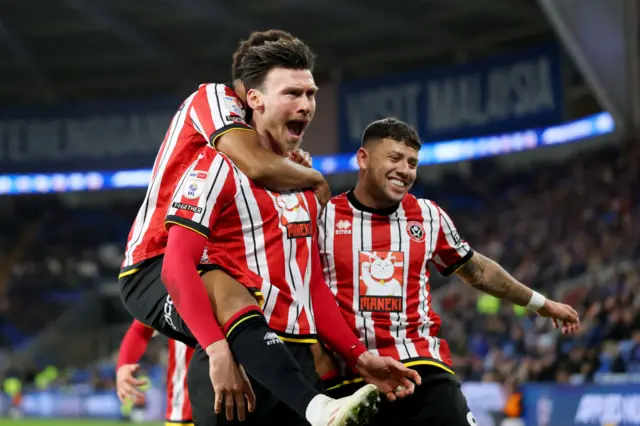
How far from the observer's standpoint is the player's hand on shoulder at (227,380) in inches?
126

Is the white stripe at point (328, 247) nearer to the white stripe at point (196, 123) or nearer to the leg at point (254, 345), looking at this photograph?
the white stripe at point (196, 123)

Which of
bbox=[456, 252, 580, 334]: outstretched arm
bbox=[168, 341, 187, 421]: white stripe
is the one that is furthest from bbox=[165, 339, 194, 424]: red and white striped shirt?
bbox=[456, 252, 580, 334]: outstretched arm

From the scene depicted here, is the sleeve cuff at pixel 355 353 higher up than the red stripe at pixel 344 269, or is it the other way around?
the red stripe at pixel 344 269

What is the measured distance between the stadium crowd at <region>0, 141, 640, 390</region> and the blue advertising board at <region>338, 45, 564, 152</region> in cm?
166

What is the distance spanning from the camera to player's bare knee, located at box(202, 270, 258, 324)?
3352 mm

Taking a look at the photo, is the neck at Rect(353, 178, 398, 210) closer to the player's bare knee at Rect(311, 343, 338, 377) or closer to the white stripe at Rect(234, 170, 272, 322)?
the player's bare knee at Rect(311, 343, 338, 377)

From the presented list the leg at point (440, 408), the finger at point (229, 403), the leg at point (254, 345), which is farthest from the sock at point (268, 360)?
the leg at point (440, 408)

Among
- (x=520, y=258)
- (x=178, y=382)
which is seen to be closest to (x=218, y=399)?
(x=178, y=382)

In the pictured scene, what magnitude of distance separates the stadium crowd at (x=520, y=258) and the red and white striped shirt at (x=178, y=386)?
296 inches

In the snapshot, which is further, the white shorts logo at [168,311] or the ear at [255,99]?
the ear at [255,99]

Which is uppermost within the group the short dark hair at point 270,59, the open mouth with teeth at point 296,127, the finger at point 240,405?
the short dark hair at point 270,59

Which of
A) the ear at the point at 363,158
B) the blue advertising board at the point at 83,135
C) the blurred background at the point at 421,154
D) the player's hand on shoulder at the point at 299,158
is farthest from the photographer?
the blue advertising board at the point at 83,135

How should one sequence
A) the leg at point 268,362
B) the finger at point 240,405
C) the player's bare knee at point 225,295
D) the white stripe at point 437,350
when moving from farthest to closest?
1. the white stripe at point 437,350
2. the player's bare knee at point 225,295
3. the finger at point 240,405
4. the leg at point 268,362

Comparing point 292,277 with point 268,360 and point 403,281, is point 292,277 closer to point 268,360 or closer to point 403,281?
point 268,360
